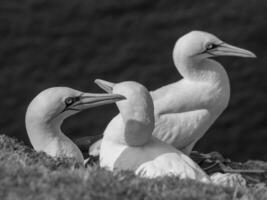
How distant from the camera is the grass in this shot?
5770 millimetres

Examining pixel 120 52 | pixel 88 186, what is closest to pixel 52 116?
pixel 88 186

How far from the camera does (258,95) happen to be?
1550cm

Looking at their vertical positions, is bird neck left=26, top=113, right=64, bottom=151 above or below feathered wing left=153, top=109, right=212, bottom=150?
above

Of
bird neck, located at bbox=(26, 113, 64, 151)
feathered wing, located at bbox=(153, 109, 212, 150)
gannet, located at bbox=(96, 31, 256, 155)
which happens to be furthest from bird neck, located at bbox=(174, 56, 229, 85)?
bird neck, located at bbox=(26, 113, 64, 151)

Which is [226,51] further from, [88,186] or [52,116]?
[88,186]

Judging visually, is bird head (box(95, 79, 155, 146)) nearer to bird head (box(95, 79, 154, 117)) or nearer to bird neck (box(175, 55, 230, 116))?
bird head (box(95, 79, 154, 117))

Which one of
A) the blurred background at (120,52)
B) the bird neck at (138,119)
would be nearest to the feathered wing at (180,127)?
the bird neck at (138,119)

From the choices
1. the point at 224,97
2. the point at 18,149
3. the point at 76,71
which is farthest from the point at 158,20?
the point at 18,149

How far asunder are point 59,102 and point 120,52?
7702 millimetres

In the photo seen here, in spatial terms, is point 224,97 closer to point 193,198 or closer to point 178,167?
point 178,167

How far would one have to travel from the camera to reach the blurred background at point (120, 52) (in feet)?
49.6

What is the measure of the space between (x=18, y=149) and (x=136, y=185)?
2198mm

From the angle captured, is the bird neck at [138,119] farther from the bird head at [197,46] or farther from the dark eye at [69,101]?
the bird head at [197,46]

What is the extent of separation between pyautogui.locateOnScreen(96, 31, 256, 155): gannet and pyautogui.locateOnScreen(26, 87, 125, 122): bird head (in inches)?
65.6
